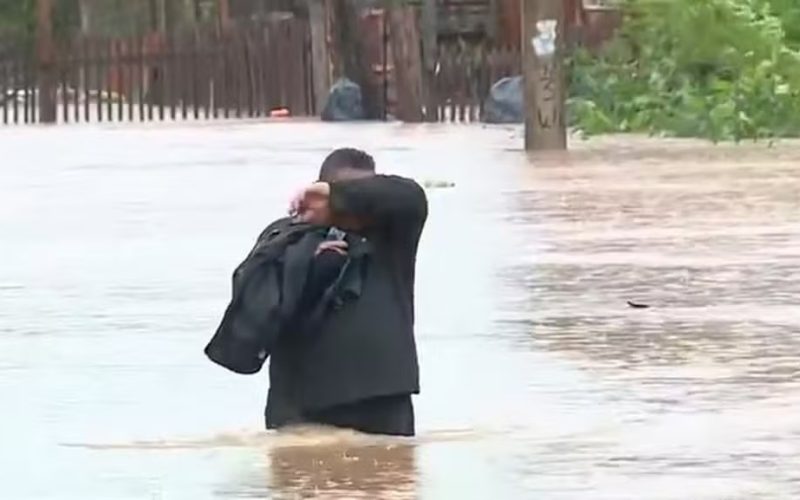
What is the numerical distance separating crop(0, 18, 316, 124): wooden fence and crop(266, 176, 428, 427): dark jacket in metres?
31.4

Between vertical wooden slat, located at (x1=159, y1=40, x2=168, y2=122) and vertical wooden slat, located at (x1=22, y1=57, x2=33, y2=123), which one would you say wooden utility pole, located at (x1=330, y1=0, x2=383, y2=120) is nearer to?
vertical wooden slat, located at (x1=159, y1=40, x2=168, y2=122)

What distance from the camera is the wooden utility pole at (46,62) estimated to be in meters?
38.6

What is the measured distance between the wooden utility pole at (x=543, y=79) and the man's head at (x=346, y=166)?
1644 cm

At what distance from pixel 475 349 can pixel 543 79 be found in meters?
14.9

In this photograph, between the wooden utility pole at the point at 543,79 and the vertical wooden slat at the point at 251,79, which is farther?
the vertical wooden slat at the point at 251,79

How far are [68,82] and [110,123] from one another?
114 inches

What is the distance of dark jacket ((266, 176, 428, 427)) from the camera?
26.4ft

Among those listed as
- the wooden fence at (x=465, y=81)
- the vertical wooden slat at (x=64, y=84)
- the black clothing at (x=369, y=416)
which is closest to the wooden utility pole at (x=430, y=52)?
the wooden fence at (x=465, y=81)

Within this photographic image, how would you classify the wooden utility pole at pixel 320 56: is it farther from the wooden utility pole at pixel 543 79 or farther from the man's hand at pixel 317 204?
the man's hand at pixel 317 204

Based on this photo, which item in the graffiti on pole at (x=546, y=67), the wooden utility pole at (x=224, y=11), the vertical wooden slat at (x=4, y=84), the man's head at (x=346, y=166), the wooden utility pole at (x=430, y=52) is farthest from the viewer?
the wooden utility pole at (x=224, y=11)

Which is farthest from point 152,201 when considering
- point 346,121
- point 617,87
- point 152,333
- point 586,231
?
point 346,121

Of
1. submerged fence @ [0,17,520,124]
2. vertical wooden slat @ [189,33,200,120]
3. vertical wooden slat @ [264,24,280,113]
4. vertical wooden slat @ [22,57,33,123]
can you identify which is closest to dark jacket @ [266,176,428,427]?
submerged fence @ [0,17,520,124]

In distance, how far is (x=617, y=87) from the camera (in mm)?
31516

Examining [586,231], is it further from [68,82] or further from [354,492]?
[68,82]
